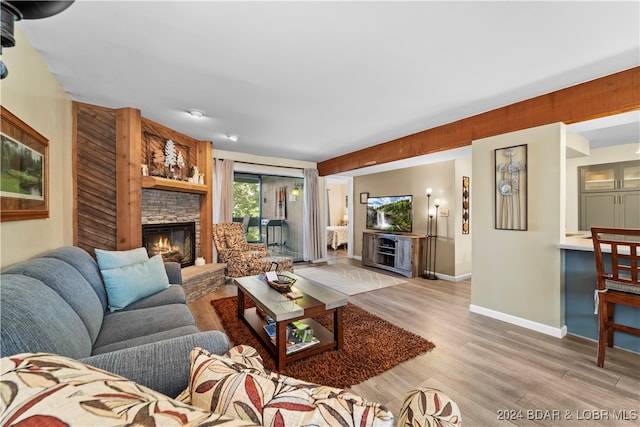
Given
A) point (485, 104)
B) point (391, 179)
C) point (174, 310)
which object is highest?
point (485, 104)

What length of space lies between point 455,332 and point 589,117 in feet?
7.50

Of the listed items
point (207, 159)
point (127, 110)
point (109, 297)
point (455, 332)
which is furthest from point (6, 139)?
point (455, 332)

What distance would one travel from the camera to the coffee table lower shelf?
198 centimetres

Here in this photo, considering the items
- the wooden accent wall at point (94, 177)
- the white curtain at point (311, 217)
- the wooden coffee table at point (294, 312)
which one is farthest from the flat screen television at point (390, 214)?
the wooden accent wall at point (94, 177)

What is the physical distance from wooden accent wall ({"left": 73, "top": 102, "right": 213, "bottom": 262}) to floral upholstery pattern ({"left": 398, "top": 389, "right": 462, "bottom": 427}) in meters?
3.29

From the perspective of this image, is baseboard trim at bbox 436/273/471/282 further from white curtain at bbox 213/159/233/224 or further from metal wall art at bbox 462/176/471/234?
white curtain at bbox 213/159/233/224

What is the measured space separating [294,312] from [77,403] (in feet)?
5.24

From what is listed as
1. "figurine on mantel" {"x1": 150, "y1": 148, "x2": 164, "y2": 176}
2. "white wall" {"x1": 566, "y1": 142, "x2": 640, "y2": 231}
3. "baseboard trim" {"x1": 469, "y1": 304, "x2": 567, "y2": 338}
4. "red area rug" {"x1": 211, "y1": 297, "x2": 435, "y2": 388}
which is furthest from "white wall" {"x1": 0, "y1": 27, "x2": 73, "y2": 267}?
"white wall" {"x1": 566, "y1": 142, "x2": 640, "y2": 231}

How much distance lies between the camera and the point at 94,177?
280cm

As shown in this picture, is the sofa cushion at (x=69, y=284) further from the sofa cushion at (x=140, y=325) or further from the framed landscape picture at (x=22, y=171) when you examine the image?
the framed landscape picture at (x=22, y=171)

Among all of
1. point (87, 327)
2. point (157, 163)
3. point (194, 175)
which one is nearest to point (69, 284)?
point (87, 327)

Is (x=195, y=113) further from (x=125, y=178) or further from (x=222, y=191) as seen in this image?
(x=222, y=191)

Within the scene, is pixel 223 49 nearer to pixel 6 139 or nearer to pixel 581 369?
pixel 6 139

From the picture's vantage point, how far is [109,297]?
197 centimetres
